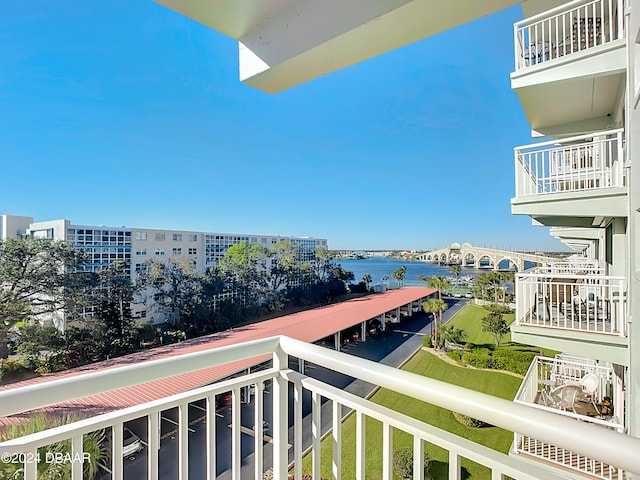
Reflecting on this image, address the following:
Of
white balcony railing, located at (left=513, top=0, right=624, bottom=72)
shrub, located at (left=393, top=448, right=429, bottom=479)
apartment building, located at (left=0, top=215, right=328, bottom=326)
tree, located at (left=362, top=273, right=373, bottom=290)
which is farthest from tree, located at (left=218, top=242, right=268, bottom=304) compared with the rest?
shrub, located at (left=393, top=448, right=429, bottom=479)

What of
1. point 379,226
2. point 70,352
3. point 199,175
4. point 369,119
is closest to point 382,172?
point 379,226

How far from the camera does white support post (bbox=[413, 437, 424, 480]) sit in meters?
0.53

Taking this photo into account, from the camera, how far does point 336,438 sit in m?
0.70

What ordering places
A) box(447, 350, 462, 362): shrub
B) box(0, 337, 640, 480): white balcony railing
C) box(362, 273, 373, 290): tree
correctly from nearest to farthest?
box(0, 337, 640, 480): white balcony railing, box(362, 273, 373, 290): tree, box(447, 350, 462, 362): shrub

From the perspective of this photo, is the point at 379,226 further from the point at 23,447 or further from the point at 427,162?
the point at 23,447

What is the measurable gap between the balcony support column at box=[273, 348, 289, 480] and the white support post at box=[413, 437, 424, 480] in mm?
359

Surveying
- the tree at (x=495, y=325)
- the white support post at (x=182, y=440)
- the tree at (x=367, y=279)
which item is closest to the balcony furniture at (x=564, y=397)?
the white support post at (x=182, y=440)

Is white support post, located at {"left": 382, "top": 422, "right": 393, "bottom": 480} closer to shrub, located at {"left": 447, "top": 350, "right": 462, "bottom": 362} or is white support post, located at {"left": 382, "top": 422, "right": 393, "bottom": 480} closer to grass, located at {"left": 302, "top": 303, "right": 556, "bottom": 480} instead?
grass, located at {"left": 302, "top": 303, "right": 556, "bottom": 480}

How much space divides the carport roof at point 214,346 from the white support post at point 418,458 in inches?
14.7

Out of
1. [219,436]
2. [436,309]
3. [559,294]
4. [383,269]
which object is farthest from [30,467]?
[436,309]

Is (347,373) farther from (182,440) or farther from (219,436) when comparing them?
(219,436)

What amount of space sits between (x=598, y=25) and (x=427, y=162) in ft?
24.7

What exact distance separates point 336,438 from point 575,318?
8.26ft

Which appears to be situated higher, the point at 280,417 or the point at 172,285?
the point at 280,417
